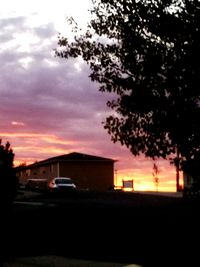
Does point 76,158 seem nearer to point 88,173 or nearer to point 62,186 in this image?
point 88,173

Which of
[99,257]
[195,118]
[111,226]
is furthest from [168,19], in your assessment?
[99,257]

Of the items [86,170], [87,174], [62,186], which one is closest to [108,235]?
[62,186]

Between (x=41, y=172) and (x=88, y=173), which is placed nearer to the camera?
(x=88, y=173)

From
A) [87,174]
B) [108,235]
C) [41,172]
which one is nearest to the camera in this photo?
[108,235]

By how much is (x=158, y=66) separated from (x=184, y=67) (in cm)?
112

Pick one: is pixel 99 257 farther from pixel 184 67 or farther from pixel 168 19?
pixel 168 19

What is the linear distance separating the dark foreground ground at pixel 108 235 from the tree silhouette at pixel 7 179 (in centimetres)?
137

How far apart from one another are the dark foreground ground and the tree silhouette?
1.37 metres

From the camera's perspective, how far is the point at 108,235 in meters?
20.1

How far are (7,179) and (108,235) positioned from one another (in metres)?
4.56

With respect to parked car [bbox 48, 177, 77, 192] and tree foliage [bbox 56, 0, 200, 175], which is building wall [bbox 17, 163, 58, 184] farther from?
tree foliage [bbox 56, 0, 200, 175]

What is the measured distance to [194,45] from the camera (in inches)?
803

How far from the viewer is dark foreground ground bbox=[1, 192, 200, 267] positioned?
52.1 feet

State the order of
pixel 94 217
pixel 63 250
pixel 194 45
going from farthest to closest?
pixel 94 217, pixel 194 45, pixel 63 250
